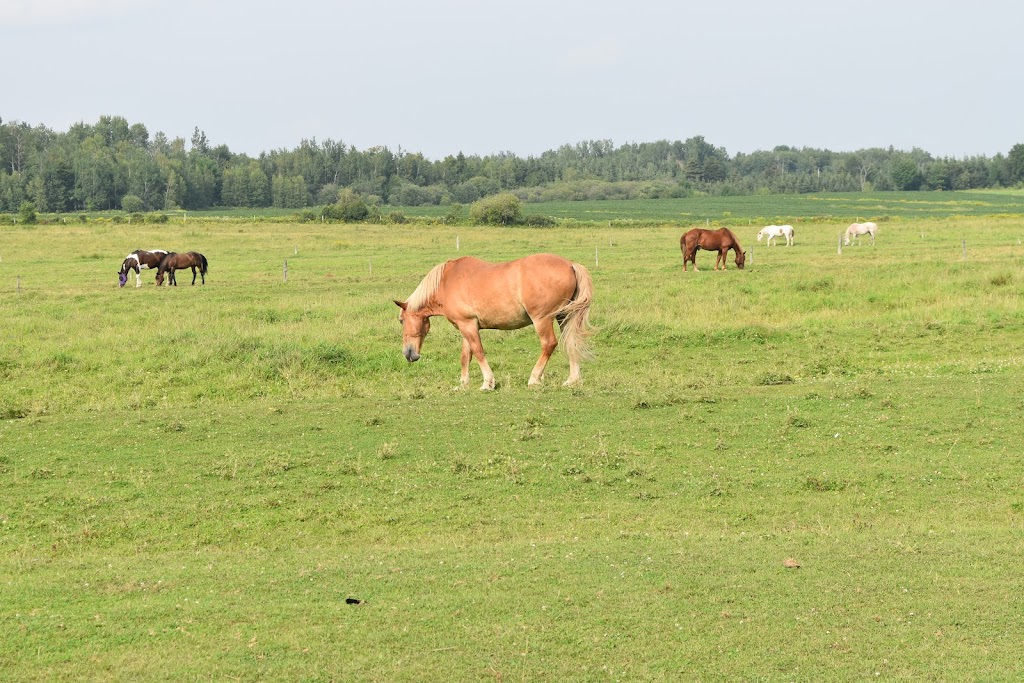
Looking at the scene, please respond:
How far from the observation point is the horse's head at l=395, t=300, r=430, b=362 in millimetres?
17375

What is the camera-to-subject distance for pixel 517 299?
1639 centimetres

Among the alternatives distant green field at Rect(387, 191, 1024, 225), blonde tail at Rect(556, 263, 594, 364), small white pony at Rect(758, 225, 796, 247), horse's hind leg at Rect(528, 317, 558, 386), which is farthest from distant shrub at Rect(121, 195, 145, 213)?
blonde tail at Rect(556, 263, 594, 364)

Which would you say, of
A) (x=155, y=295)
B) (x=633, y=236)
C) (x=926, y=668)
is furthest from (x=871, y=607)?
(x=633, y=236)

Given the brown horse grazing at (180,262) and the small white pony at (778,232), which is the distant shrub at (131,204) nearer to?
the brown horse grazing at (180,262)

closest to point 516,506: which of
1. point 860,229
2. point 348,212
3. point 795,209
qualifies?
point 860,229

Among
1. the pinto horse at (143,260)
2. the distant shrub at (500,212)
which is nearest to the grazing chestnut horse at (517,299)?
the pinto horse at (143,260)

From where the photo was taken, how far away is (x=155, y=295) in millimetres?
31500

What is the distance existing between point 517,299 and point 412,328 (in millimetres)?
2079

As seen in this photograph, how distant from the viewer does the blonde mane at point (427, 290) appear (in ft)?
55.8

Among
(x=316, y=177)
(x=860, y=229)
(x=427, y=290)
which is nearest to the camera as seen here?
(x=427, y=290)

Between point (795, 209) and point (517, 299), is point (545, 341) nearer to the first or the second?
point (517, 299)

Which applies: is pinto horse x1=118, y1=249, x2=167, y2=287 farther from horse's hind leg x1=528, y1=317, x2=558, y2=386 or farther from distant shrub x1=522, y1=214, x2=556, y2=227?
distant shrub x1=522, y1=214, x2=556, y2=227

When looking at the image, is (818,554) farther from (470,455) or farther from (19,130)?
(19,130)

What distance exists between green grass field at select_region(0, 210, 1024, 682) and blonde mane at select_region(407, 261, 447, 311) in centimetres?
146
